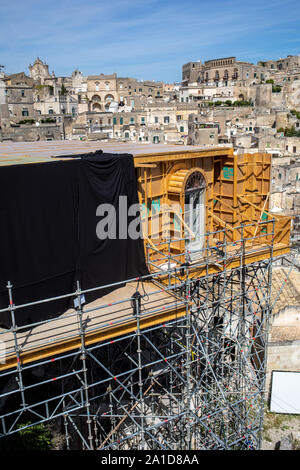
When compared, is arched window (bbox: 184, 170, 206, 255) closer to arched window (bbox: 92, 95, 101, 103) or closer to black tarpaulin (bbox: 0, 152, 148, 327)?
black tarpaulin (bbox: 0, 152, 148, 327)

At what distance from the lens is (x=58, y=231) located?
7.93 metres

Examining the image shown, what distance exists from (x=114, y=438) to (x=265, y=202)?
26.1 ft

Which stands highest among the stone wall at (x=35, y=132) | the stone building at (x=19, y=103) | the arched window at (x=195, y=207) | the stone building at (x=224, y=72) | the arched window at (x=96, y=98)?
the stone building at (x=224, y=72)

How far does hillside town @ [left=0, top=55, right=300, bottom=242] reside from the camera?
142ft

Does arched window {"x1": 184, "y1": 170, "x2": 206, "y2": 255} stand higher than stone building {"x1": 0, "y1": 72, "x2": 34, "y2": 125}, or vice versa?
stone building {"x1": 0, "y1": 72, "x2": 34, "y2": 125}

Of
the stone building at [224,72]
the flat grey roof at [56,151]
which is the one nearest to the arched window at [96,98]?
the stone building at [224,72]

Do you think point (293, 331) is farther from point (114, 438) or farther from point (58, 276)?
→ point (58, 276)

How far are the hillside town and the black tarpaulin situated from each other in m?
17.8

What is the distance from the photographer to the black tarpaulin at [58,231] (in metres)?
7.32

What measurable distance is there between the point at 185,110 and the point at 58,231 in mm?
57299

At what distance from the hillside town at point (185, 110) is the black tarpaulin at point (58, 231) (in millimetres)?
17766

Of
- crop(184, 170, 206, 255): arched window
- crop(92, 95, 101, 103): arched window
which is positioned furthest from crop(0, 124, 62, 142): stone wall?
crop(92, 95, 101, 103): arched window

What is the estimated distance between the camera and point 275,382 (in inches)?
633

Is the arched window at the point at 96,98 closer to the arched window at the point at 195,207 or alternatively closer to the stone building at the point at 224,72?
the stone building at the point at 224,72
